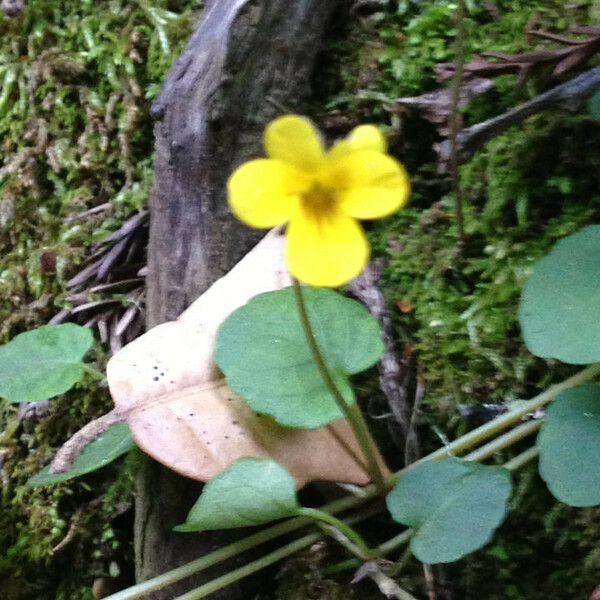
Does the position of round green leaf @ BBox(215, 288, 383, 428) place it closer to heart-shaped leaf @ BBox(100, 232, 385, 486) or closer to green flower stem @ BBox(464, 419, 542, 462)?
heart-shaped leaf @ BBox(100, 232, 385, 486)

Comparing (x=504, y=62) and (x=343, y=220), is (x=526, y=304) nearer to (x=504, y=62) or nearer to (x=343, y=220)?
(x=343, y=220)

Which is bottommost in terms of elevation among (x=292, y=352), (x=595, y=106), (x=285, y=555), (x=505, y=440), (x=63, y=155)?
(x=285, y=555)

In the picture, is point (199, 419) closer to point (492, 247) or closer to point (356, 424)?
point (356, 424)

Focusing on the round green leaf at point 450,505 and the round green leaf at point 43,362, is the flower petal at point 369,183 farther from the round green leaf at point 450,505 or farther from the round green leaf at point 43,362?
the round green leaf at point 43,362

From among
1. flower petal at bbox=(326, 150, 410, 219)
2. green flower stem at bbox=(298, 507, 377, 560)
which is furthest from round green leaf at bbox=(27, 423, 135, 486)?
flower petal at bbox=(326, 150, 410, 219)

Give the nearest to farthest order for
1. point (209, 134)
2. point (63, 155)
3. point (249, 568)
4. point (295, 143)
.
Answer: point (295, 143) < point (249, 568) < point (209, 134) < point (63, 155)

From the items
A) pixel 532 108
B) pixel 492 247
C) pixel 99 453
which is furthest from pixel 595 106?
pixel 99 453
